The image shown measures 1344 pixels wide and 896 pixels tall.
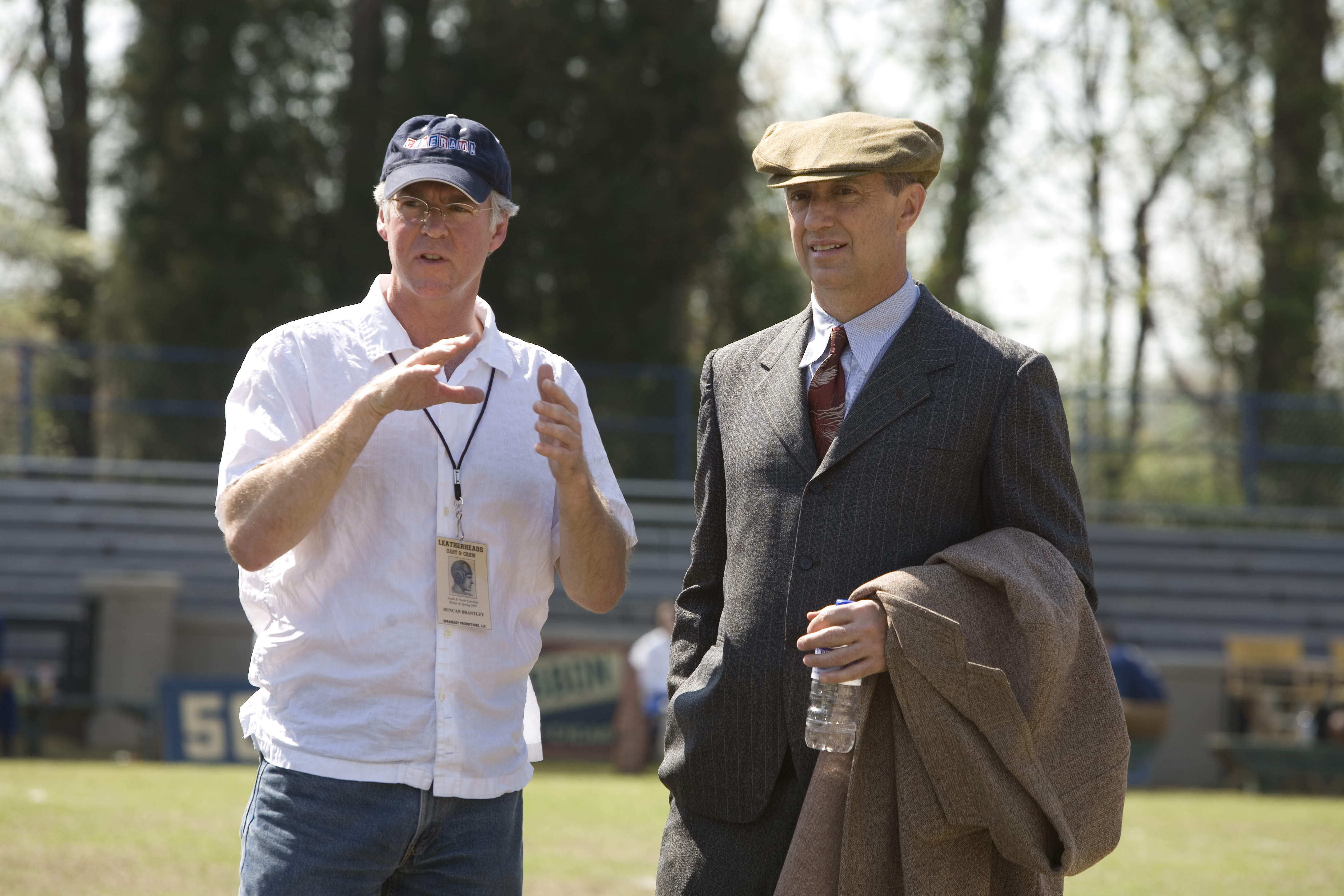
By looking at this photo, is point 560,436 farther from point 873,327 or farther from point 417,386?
point 873,327

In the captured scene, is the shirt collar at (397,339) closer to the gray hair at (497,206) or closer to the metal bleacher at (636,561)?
the gray hair at (497,206)

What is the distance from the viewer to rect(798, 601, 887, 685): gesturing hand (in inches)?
108

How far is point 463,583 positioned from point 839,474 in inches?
31.5

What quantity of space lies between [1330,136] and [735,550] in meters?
22.4

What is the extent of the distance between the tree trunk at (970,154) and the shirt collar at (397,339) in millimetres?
21028

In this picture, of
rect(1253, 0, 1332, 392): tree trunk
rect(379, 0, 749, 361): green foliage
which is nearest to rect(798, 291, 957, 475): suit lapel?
rect(379, 0, 749, 361): green foliage

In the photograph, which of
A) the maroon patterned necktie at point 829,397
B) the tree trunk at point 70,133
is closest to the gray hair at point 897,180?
the maroon patterned necktie at point 829,397

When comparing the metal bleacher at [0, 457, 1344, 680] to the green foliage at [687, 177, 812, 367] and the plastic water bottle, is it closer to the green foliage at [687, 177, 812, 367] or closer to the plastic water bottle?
the green foliage at [687, 177, 812, 367]

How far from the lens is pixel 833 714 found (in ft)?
9.39

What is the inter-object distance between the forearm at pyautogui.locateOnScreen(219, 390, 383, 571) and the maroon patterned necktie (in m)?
0.97

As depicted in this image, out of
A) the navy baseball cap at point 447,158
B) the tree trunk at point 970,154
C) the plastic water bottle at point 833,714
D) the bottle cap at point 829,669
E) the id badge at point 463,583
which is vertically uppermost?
the tree trunk at point 970,154

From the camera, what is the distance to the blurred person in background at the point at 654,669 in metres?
13.6

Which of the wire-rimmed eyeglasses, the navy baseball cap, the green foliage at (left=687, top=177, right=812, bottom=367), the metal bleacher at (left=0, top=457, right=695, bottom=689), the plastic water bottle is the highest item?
the green foliage at (left=687, top=177, right=812, bottom=367)

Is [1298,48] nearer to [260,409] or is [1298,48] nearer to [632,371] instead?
[632,371]
